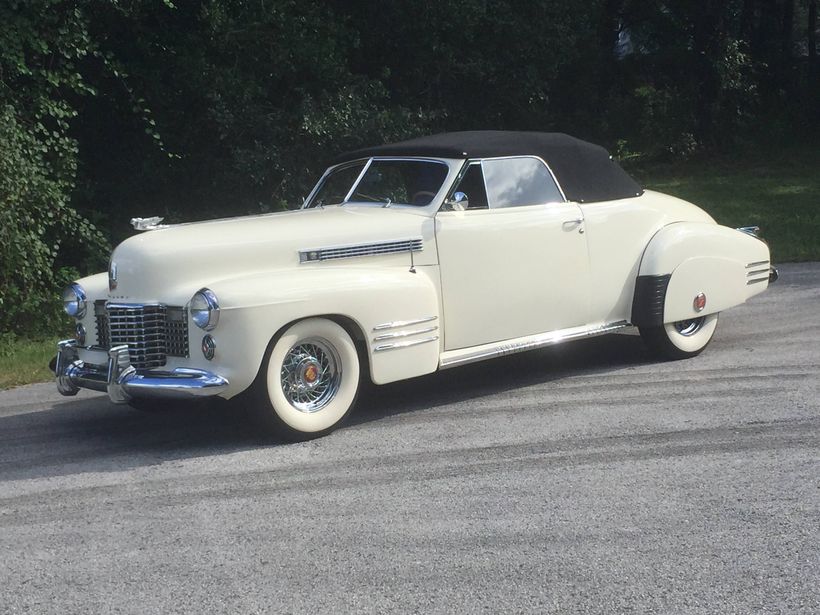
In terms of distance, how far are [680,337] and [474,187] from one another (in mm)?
2164

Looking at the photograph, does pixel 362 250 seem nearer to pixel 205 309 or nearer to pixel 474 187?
pixel 474 187

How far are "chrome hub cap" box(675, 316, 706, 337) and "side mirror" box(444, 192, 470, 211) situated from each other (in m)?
2.27

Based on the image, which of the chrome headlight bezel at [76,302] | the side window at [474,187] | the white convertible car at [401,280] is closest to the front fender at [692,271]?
the white convertible car at [401,280]

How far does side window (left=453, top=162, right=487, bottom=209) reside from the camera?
742 centimetres

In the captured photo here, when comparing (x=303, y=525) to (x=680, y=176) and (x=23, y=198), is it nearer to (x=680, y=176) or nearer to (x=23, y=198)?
(x=23, y=198)

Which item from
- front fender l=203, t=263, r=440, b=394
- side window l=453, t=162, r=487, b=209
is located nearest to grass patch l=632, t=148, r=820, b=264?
side window l=453, t=162, r=487, b=209

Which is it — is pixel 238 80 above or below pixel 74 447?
above

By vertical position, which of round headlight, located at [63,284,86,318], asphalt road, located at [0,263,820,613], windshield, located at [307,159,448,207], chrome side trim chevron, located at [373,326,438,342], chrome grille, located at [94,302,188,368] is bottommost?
asphalt road, located at [0,263,820,613]

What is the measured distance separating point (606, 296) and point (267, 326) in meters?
2.93

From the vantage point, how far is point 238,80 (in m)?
14.6

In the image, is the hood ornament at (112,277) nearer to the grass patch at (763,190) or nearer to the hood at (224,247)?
the hood at (224,247)

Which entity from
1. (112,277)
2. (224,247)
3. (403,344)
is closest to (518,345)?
(403,344)

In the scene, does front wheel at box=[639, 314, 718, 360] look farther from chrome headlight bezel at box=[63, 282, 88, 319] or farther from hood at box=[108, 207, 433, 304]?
chrome headlight bezel at box=[63, 282, 88, 319]

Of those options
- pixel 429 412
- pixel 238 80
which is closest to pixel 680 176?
pixel 238 80
